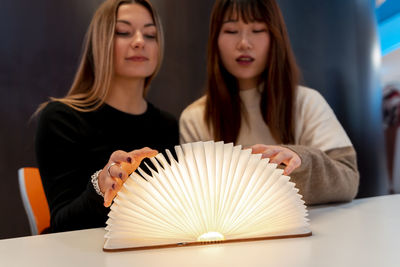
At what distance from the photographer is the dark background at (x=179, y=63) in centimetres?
222

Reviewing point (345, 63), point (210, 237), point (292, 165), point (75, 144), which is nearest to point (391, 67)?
point (345, 63)

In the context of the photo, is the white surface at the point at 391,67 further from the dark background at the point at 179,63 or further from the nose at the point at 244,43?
the nose at the point at 244,43

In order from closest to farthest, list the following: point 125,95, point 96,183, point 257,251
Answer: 1. point 257,251
2. point 96,183
3. point 125,95

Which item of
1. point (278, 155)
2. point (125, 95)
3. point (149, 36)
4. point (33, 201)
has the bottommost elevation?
point (33, 201)

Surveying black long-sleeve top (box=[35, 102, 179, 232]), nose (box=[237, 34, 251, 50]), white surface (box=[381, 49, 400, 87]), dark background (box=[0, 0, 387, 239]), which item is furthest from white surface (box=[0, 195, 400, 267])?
white surface (box=[381, 49, 400, 87])

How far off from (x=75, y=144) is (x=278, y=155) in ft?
2.78

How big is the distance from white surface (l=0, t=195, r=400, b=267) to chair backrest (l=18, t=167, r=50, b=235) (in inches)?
39.1

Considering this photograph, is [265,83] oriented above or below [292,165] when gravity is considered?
above

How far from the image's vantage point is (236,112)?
1.58 m

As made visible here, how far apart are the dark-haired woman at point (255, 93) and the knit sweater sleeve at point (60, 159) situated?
1.29 feet

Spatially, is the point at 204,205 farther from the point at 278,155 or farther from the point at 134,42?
the point at 134,42

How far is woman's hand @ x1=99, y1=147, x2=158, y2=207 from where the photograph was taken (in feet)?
2.45

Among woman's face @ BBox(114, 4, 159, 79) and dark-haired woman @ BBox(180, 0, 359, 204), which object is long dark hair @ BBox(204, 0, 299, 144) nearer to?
dark-haired woman @ BBox(180, 0, 359, 204)

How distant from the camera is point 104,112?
5.21 feet
